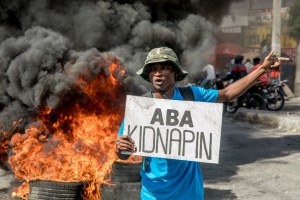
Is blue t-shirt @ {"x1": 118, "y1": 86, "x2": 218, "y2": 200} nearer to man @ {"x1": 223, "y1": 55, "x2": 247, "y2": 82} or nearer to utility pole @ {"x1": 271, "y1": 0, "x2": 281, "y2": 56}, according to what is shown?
man @ {"x1": 223, "y1": 55, "x2": 247, "y2": 82}

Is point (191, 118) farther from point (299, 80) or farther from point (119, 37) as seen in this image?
point (299, 80)

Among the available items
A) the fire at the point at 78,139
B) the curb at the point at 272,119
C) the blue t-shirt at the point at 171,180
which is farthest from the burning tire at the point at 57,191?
the curb at the point at 272,119

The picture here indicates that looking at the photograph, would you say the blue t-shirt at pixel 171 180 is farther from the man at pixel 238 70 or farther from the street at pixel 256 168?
the man at pixel 238 70

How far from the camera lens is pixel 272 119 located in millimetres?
12805

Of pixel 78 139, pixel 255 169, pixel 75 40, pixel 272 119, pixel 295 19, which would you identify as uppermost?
pixel 295 19

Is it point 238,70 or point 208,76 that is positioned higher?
point 238,70

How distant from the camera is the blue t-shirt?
3.24 metres

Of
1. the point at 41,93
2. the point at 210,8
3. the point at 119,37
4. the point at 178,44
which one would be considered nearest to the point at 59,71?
the point at 41,93

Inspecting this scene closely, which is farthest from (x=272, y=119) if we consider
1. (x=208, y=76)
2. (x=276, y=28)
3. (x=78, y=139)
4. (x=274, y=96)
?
(x=276, y=28)

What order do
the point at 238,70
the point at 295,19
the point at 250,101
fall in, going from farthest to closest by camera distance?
the point at 295,19, the point at 238,70, the point at 250,101

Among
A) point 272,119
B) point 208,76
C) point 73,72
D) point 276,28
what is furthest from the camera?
point 276,28

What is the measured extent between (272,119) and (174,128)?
9866mm

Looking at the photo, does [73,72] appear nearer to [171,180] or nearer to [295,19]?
[171,180]

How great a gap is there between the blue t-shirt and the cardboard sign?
0.06 m
